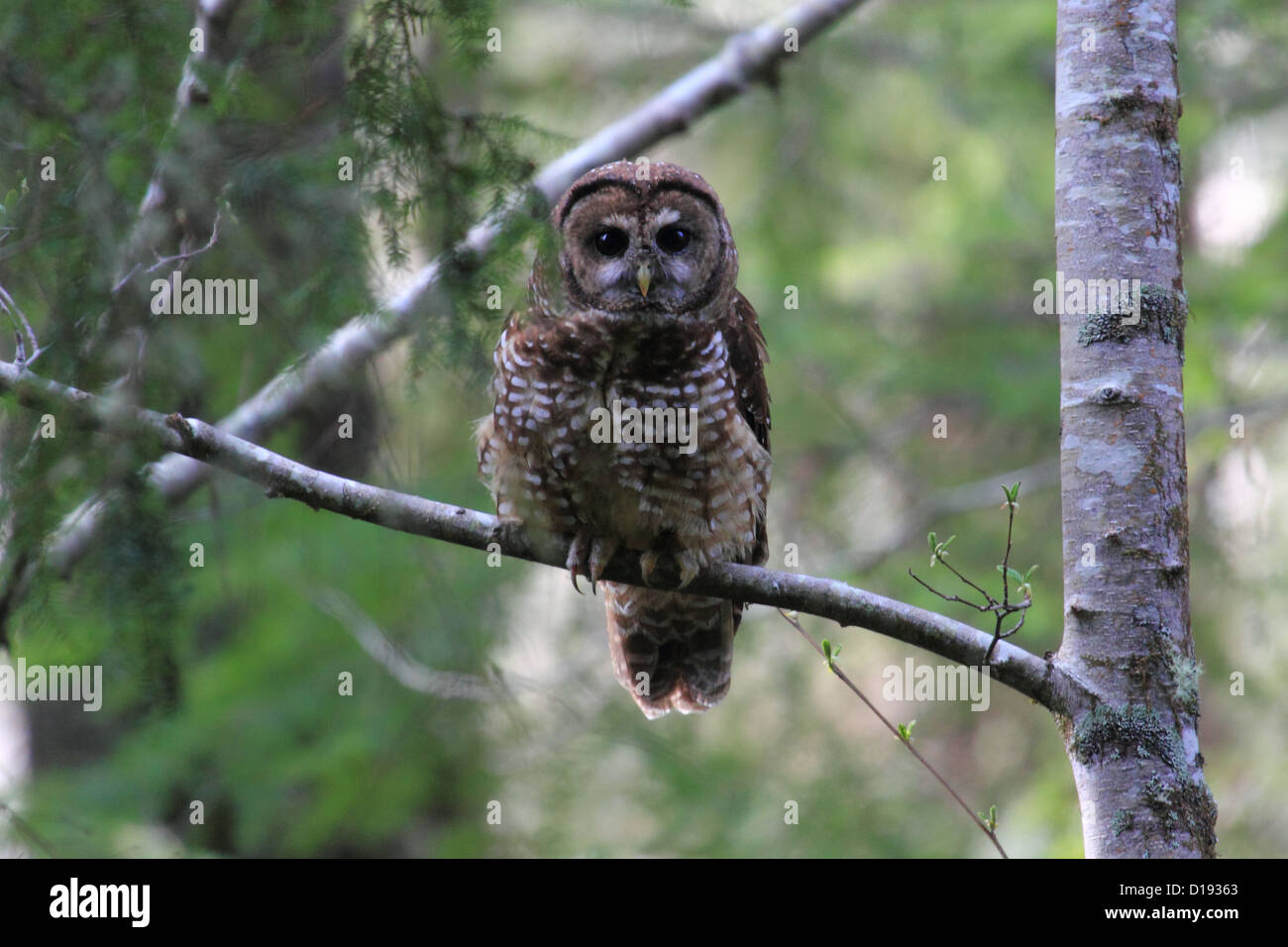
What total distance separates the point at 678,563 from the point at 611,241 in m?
1.12

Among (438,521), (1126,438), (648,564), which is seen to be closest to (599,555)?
(648,564)

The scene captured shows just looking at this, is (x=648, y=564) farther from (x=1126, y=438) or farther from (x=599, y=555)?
(x=1126, y=438)

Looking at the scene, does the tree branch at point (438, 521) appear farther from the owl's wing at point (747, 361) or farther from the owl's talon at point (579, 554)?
the owl's wing at point (747, 361)

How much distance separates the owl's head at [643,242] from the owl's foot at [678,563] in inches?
32.0

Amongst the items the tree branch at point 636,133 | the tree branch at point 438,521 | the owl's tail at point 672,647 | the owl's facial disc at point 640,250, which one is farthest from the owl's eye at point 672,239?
the owl's tail at point 672,647

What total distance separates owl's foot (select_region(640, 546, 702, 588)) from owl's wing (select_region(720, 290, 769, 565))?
582 millimetres

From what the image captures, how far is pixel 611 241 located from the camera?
13.5 feet

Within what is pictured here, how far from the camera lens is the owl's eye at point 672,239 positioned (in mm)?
4121

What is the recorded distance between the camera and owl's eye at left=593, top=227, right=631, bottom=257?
13.4 ft

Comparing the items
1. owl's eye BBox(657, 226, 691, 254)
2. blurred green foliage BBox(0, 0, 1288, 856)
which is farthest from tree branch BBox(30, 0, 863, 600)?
owl's eye BBox(657, 226, 691, 254)

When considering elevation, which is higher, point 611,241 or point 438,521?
point 611,241

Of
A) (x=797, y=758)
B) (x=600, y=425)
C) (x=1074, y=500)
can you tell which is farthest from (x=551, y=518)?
(x=797, y=758)

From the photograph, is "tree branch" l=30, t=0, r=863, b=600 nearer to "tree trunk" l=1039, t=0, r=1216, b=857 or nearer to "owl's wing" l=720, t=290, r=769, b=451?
"owl's wing" l=720, t=290, r=769, b=451

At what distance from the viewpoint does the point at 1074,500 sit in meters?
3.07
